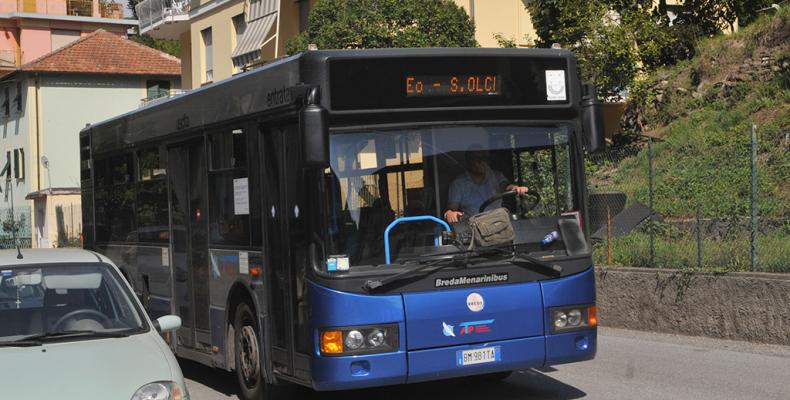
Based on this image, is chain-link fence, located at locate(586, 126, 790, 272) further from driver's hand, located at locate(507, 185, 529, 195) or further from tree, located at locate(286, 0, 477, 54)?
tree, located at locate(286, 0, 477, 54)

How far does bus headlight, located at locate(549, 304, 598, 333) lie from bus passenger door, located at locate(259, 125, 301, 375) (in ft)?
6.77

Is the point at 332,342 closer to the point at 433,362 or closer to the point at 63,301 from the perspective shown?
the point at 433,362

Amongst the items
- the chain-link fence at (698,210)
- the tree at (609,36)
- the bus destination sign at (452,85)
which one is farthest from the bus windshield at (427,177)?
the tree at (609,36)

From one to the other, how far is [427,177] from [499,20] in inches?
921

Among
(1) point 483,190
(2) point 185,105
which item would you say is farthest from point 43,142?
(1) point 483,190

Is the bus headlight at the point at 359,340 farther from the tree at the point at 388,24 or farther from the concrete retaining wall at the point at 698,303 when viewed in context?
the tree at the point at 388,24

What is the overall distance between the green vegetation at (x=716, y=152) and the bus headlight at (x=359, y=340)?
6.49 meters

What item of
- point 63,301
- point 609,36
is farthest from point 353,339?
point 609,36

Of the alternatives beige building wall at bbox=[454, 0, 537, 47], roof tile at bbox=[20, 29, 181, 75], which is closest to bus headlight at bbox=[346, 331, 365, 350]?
beige building wall at bbox=[454, 0, 537, 47]

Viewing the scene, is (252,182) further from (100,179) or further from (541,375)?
(100,179)

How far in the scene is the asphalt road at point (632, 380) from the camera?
30.8 feet

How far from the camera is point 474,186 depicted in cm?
817

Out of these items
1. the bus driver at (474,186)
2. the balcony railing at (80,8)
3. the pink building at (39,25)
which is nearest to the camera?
the bus driver at (474,186)

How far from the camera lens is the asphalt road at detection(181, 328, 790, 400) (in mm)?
9398
